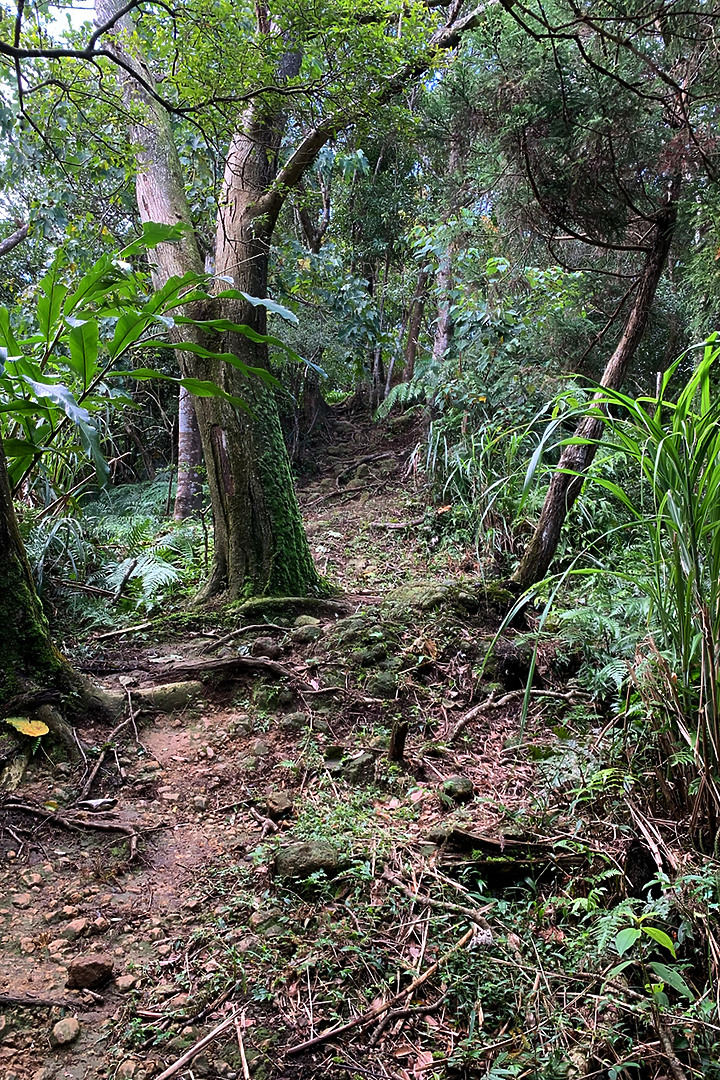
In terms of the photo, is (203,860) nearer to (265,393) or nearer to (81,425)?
(81,425)

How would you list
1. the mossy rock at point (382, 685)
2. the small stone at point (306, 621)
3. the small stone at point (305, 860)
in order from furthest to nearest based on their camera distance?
the small stone at point (306, 621)
the mossy rock at point (382, 685)
the small stone at point (305, 860)

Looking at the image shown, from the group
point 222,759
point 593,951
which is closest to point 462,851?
point 593,951

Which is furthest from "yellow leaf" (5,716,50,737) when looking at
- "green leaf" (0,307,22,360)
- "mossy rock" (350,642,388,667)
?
"mossy rock" (350,642,388,667)

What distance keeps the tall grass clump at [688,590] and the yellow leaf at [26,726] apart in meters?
1.74

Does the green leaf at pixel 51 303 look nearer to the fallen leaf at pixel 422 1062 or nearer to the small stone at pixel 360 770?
the small stone at pixel 360 770

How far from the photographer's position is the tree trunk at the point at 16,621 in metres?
1.90

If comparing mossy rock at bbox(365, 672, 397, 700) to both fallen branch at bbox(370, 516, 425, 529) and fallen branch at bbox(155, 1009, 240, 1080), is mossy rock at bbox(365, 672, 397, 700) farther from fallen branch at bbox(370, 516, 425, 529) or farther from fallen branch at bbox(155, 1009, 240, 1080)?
fallen branch at bbox(370, 516, 425, 529)

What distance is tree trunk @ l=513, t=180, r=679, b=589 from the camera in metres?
3.16

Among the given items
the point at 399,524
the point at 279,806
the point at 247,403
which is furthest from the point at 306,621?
the point at 399,524

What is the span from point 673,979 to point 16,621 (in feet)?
6.38

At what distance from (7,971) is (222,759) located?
1032mm

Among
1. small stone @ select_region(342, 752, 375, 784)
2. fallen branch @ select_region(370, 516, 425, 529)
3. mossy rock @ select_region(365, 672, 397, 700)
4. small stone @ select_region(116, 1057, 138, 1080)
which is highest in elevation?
fallen branch @ select_region(370, 516, 425, 529)

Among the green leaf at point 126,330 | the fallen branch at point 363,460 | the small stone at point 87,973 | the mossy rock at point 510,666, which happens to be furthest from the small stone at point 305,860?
the fallen branch at point 363,460

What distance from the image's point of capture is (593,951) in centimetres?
142
